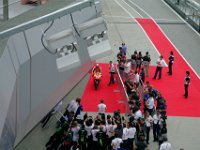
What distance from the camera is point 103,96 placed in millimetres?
21438

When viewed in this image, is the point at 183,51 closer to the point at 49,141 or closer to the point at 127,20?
the point at 127,20

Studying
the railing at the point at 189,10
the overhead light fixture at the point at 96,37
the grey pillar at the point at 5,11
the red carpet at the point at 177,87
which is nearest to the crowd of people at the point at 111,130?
the red carpet at the point at 177,87

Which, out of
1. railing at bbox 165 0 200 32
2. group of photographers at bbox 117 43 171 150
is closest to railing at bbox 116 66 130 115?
group of photographers at bbox 117 43 171 150

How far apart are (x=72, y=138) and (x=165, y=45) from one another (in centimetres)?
1480

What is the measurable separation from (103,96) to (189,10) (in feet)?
47.8

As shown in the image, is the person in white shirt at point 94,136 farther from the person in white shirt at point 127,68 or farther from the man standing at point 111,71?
the man standing at point 111,71

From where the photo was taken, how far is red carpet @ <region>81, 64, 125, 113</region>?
795 inches

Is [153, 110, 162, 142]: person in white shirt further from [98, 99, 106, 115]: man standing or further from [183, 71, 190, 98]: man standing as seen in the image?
[183, 71, 190, 98]: man standing

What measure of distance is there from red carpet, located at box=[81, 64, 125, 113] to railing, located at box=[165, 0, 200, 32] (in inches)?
431

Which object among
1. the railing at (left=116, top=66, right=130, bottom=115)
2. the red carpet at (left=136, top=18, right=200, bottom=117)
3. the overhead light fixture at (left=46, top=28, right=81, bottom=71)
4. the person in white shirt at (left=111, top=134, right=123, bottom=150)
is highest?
the overhead light fixture at (left=46, top=28, right=81, bottom=71)

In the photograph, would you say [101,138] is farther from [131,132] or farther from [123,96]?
[123,96]

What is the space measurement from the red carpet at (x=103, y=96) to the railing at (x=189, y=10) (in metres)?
11.0

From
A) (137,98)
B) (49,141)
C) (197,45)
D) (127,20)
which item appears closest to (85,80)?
Result: (137,98)

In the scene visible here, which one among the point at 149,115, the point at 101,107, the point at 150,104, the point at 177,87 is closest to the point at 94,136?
the point at 149,115
